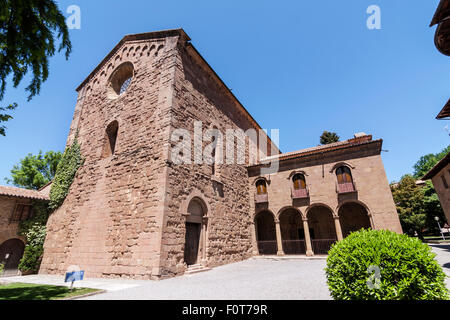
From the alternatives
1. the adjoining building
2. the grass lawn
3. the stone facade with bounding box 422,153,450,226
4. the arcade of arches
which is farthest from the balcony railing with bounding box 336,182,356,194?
the adjoining building

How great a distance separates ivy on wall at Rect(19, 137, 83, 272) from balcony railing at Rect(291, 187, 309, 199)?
13673 mm

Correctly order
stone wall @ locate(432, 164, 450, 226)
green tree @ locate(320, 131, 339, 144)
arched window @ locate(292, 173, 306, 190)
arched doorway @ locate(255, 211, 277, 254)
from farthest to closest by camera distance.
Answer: green tree @ locate(320, 131, 339, 144) → arched doorway @ locate(255, 211, 277, 254) → arched window @ locate(292, 173, 306, 190) → stone wall @ locate(432, 164, 450, 226)

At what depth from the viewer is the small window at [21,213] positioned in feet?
38.6

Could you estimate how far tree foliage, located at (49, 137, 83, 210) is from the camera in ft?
39.0

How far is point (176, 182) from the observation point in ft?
28.4

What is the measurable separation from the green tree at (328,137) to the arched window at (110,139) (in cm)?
2852

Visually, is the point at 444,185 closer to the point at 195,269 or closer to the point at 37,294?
the point at 195,269

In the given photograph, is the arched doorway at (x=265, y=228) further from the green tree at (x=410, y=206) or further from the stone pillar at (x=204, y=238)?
the green tree at (x=410, y=206)

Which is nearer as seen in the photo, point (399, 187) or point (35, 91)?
point (35, 91)

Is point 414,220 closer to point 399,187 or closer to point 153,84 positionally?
point 399,187

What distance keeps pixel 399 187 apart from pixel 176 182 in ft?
93.7

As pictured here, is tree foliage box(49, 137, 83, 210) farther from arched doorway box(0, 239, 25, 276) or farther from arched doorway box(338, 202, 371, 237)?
arched doorway box(338, 202, 371, 237)

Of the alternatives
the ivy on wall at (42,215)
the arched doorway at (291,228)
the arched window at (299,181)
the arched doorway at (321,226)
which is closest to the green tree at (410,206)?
the arched doorway at (321,226)
